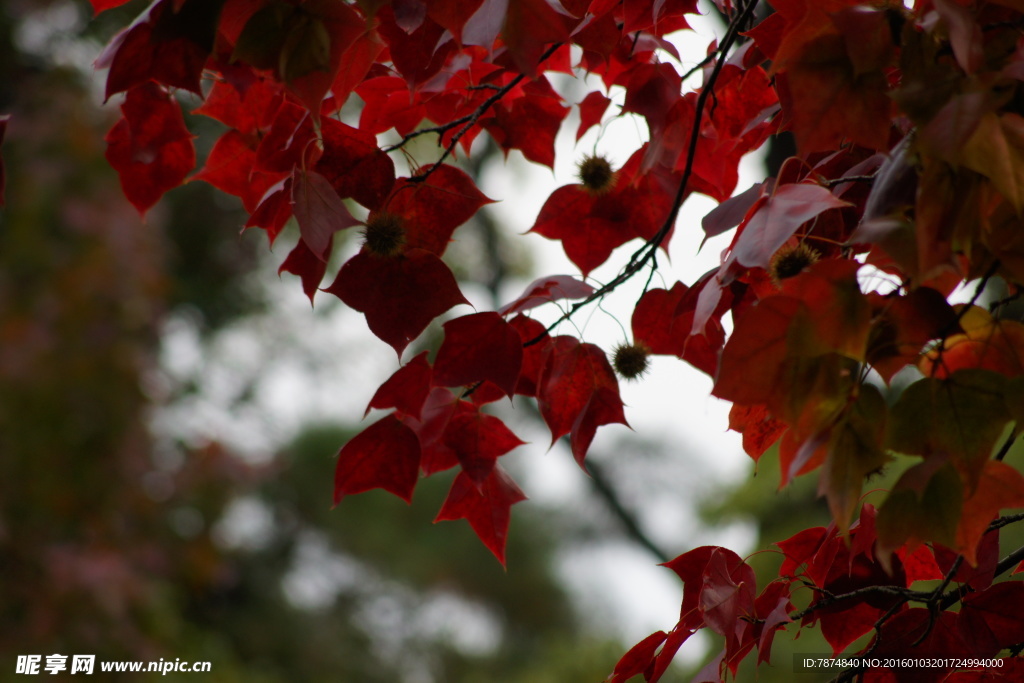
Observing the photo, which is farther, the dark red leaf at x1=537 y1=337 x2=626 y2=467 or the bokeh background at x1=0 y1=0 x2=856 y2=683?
the bokeh background at x1=0 y1=0 x2=856 y2=683

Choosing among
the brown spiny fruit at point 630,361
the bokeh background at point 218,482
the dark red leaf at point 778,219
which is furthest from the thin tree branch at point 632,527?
the dark red leaf at point 778,219

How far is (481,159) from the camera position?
4.47m

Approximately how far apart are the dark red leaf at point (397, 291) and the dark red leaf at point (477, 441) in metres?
0.12

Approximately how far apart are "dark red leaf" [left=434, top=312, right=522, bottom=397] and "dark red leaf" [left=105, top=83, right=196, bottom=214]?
1.23ft

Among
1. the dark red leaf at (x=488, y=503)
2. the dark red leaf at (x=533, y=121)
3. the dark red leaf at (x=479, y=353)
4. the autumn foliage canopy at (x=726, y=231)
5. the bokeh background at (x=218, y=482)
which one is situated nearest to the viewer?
the autumn foliage canopy at (x=726, y=231)

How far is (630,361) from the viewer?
0.81 meters

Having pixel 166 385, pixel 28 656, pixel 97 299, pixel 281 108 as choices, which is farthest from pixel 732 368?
pixel 166 385

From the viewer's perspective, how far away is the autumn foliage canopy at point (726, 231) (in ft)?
1.28

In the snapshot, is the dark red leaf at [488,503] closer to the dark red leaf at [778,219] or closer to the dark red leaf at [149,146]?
the dark red leaf at [778,219]

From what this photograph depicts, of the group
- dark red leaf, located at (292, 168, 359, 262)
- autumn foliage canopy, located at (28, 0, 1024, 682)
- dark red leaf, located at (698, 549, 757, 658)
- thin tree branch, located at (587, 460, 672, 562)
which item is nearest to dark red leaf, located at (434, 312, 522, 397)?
autumn foliage canopy, located at (28, 0, 1024, 682)

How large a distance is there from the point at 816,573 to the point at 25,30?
5.20 m

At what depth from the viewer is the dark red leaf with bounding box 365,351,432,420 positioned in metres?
0.64

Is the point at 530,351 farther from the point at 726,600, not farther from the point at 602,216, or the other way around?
the point at 726,600

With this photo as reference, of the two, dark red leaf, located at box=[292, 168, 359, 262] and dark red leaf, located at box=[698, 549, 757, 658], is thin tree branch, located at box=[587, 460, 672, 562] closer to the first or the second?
dark red leaf, located at box=[698, 549, 757, 658]
